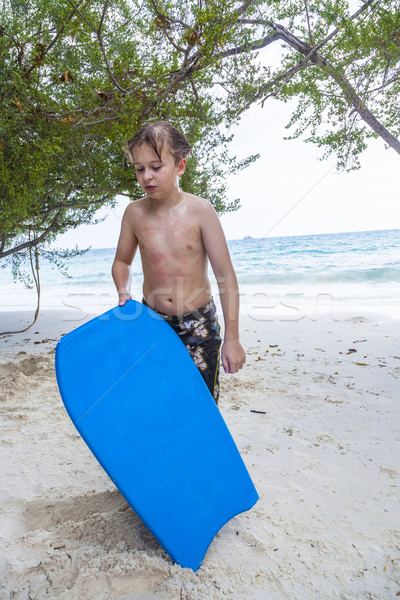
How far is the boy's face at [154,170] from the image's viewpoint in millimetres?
1632

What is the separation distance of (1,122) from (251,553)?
3210mm

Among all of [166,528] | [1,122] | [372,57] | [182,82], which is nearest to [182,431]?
[166,528]

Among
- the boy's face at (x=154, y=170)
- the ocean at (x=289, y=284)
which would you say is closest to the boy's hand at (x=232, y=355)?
the boy's face at (x=154, y=170)

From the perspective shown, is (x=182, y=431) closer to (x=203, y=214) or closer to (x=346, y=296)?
(x=203, y=214)

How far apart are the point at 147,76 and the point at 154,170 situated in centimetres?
193

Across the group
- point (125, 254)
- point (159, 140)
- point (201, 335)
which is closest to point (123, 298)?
point (125, 254)

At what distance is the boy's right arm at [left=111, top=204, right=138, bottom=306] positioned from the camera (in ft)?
6.00

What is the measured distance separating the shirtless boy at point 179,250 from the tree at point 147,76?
4.47ft

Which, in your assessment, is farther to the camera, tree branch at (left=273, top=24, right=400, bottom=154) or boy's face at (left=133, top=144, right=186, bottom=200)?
tree branch at (left=273, top=24, right=400, bottom=154)

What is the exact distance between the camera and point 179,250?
1.73m

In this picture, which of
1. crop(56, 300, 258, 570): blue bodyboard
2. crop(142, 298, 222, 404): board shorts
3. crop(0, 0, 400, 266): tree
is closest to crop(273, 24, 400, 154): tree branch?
crop(0, 0, 400, 266): tree

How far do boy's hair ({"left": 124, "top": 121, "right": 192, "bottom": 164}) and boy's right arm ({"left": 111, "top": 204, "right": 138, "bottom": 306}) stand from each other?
0.92ft

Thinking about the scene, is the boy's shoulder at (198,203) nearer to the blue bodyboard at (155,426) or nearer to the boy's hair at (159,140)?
the boy's hair at (159,140)

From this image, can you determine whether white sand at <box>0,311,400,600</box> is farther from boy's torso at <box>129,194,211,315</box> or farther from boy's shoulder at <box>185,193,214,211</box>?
boy's shoulder at <box>185,193,214,211</box>
